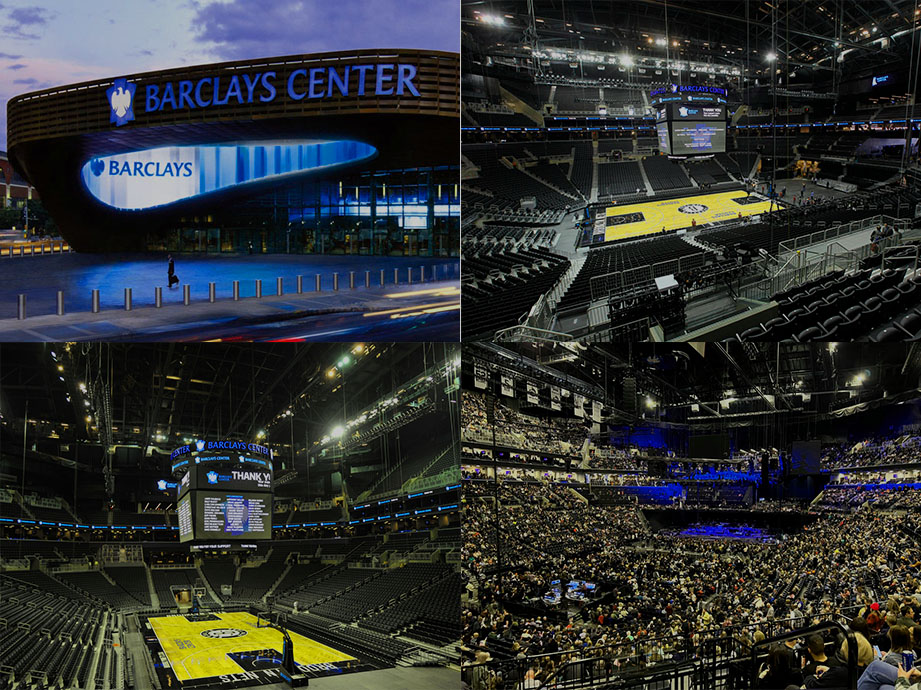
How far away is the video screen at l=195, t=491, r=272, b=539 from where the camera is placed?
8455 millimetres

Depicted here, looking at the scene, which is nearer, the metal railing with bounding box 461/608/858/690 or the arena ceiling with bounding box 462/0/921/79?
the metal railing with bounding box 461/608/858/690

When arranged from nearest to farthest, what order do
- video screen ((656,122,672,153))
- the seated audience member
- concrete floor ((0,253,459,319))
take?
the seated audience member → concrete floor ((0,253,459,319)) → video screen ((656,122,672,153))

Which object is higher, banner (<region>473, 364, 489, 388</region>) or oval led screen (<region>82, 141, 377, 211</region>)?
oval led screen (<region>82, 141, 377, 211</region>)

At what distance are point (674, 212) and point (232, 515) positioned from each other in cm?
557

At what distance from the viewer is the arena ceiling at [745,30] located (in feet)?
28.2

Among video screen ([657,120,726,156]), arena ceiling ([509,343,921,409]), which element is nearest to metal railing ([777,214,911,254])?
arena ceiling ([509,343,921,409])

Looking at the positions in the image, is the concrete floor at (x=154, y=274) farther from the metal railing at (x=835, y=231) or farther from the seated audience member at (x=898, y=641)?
the seated audience member at (x=898, y=641)

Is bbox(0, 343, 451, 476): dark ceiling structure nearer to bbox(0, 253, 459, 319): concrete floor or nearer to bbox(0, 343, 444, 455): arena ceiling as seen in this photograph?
bbox(0, 343, 444, 455): arena ceiling

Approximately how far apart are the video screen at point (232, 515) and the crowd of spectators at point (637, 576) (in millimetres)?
2082

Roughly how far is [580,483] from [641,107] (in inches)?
164

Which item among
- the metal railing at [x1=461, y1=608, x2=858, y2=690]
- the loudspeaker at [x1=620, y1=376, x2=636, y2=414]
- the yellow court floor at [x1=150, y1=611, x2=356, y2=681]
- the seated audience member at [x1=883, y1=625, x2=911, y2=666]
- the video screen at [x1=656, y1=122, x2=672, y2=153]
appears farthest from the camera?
the loudspeaker at [x1=620, y1=376, x2=636, y2=414]

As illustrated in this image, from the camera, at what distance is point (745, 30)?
29.5ft

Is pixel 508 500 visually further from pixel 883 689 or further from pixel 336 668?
pixel 883 689

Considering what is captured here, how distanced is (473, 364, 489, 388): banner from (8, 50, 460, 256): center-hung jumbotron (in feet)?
3.89
